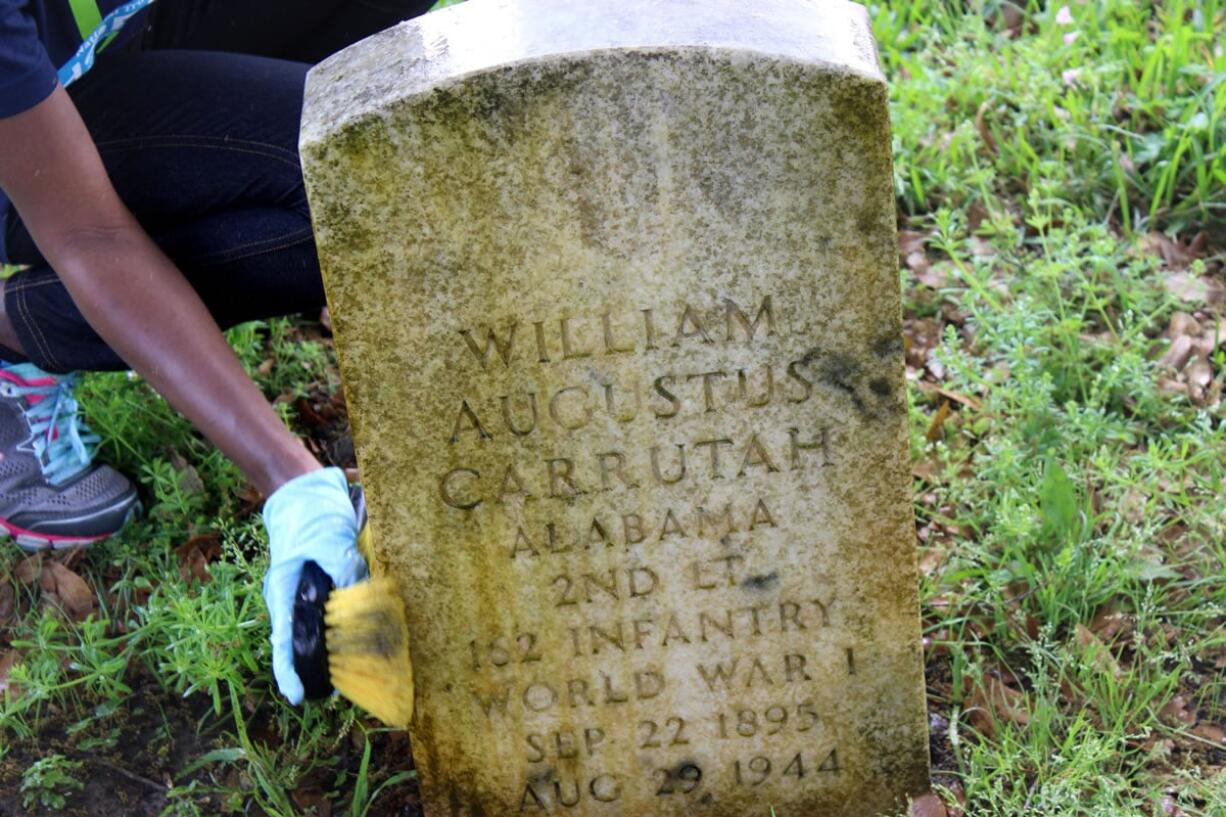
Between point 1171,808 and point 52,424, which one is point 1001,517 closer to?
A: point 1171,808

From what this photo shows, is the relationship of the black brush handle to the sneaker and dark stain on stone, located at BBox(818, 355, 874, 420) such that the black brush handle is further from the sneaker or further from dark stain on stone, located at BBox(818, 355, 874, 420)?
the sneaker

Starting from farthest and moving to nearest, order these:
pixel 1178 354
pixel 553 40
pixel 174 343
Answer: pixel 1178 354
pixel 174 343
pixel 553 40

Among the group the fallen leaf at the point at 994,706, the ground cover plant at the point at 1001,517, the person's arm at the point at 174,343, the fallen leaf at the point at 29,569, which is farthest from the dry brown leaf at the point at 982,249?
the fallen leaf at the point at 29,569

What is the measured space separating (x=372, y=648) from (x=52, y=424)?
114 centimetres

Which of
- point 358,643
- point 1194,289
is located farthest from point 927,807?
point 1194,289

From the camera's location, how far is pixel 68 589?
262cm

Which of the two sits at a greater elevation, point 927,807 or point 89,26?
point 89,26

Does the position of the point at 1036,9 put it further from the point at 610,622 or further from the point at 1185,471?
the point at 610,622

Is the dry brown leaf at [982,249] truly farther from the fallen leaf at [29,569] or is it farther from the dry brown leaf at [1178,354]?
the fallen leaf at [29,569]

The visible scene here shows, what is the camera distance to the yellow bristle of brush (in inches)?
73.9

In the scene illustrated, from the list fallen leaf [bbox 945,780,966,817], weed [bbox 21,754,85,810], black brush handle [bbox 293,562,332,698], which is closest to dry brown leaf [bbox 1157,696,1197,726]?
fallen leaf [bbox 945,780,966,817]

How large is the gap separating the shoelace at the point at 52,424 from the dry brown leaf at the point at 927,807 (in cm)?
161

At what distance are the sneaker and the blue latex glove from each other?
28.4 inches

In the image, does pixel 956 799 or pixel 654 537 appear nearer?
pixel 654 537
